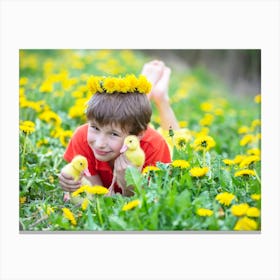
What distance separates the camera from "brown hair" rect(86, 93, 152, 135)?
289 cm

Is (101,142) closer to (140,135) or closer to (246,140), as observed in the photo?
(140,135)

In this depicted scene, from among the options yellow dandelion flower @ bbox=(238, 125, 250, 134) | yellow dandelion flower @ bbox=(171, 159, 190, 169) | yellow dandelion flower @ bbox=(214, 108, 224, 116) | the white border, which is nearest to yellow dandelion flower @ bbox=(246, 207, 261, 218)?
the white border

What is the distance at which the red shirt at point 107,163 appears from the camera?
308cm

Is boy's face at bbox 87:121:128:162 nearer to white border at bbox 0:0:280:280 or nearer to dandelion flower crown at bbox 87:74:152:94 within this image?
dandelion flower crown at bbox 87:74:152:94

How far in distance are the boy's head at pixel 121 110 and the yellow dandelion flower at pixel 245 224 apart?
672 millimetres

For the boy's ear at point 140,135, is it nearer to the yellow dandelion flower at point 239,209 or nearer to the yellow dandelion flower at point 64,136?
the yellow dandelion flower at point 239,209

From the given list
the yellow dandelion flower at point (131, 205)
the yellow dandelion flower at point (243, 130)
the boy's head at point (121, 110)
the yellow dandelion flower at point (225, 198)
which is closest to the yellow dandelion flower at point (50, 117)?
the boy's head at point (121, 110)

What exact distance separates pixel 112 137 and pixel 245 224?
73 centimetres

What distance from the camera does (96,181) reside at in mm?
3119

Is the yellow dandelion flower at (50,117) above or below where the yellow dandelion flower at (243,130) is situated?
above

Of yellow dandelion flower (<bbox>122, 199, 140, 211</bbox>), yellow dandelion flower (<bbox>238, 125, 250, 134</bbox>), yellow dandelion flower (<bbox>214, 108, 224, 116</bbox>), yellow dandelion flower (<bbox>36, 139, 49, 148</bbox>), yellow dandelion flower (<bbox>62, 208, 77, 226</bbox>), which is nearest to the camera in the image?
yellow dandelion flower (<bbox>122, 199, 140, 211</bbox>)

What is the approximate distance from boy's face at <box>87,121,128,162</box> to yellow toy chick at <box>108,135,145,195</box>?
7 centimetres
